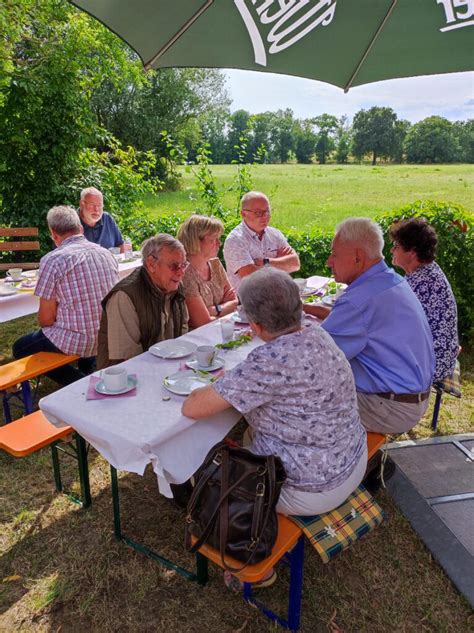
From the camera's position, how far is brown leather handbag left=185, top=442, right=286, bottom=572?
1.83 meters

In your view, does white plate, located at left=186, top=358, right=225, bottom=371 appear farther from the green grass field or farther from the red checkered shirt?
the red checkered shirt

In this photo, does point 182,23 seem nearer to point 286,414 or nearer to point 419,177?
point 286,414

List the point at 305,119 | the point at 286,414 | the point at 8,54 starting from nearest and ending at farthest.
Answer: the point at 286,414
the point at 8,54
the point at 305,119

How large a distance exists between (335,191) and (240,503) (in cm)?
2755

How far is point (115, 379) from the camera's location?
2277 mm

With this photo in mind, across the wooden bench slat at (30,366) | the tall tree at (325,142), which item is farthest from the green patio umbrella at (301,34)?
the tall tree at (325,142)

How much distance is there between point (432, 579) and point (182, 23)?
125 inches

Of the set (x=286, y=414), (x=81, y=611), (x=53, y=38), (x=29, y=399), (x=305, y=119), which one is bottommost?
(x=81, y=611)

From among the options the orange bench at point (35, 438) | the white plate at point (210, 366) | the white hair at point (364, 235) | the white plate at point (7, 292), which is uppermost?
the white hair at point (364, 235)

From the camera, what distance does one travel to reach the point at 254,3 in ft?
7.27

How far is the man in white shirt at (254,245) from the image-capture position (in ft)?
14.4

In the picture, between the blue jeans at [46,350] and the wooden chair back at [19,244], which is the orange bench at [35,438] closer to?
the blue jeans at [46,350]

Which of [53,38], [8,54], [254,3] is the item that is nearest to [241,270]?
[254,3]

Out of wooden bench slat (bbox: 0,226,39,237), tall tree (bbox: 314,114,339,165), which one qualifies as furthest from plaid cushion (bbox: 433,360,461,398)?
tall tree (bbox: 314,114,339,165)
